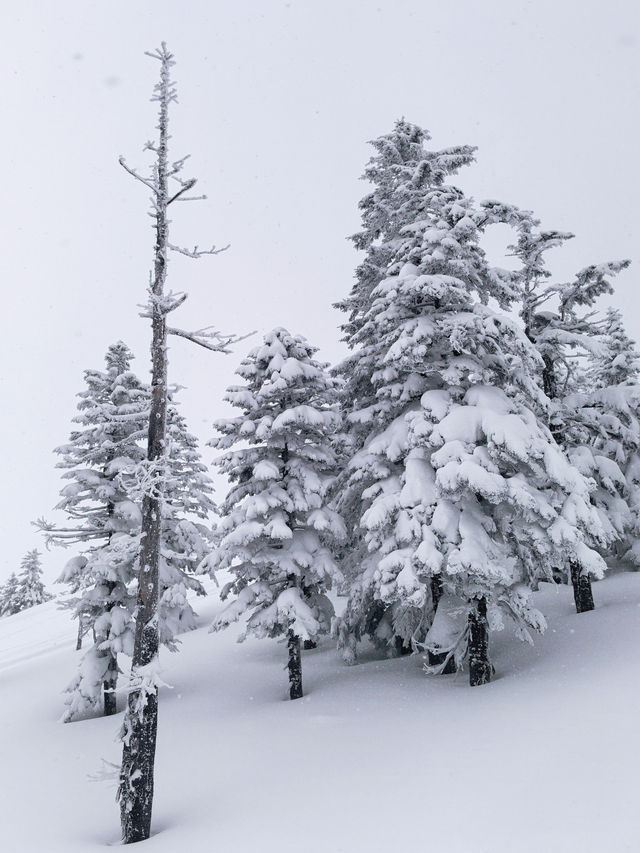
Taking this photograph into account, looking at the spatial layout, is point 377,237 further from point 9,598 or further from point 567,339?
point 9,598

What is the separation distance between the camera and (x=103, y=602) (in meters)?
18.6

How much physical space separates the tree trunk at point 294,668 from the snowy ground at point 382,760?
61cm

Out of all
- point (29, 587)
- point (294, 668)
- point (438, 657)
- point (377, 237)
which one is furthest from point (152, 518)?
point (29, 587)

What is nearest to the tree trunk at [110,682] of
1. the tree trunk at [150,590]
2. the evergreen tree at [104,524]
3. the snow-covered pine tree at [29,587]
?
the evergreen tree at [104,524]

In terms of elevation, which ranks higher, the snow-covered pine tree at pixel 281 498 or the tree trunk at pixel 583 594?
the snow-covered pine tree at pixel 281 498

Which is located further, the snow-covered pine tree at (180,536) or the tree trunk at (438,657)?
the snow-covered pine tree at (180,536)

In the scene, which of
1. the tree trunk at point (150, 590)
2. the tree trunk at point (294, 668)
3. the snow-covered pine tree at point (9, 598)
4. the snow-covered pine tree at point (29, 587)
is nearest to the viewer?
the tree trunk at point (150, 590)

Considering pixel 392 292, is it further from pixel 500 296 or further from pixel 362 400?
pixel 362 400

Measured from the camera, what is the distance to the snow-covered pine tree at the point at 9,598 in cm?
6194

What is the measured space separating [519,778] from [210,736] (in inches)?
323

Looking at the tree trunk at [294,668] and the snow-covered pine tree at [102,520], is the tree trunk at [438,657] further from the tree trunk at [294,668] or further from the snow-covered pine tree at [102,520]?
the snow-covered pine tree at [102,520]

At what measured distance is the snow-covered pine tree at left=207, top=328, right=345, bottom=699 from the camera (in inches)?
601

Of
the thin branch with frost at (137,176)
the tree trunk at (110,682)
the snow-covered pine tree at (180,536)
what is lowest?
the tree trunk at (110,682)

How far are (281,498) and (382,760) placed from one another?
735 cm
